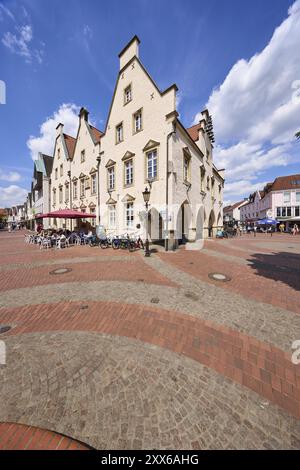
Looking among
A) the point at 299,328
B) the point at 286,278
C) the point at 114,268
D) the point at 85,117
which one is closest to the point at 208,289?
the point at 299,328

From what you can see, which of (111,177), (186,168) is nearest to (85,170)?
(111,177)

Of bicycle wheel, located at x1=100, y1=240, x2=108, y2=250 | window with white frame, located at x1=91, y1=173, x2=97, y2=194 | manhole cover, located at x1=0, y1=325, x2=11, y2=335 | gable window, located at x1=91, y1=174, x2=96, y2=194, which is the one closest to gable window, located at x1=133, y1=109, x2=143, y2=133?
window with white frame, located at x1=91, y1=173, x2=97, y2=194

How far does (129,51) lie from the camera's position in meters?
15.2

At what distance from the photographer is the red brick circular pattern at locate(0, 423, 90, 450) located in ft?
5.96

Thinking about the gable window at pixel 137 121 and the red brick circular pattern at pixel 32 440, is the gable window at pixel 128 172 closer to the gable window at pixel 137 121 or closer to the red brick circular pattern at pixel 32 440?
the gable window at pixel 137 121

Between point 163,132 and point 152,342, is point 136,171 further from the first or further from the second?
point 152,342

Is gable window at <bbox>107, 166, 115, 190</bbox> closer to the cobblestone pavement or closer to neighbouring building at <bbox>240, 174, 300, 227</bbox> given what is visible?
the cobblestone pavement

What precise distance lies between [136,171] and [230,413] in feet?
48.6

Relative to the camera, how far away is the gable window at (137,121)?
14.6m

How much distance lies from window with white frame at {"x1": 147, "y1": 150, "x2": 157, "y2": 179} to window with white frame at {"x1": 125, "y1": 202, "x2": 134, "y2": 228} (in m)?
3.01

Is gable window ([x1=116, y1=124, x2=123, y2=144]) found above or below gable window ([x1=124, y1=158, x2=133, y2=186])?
above

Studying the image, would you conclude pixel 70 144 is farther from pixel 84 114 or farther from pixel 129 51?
pixel 129 51

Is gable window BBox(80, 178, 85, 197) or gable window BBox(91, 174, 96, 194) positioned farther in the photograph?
gable window BBox(80, 178, 85, 197)

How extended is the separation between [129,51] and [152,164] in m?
10.4
